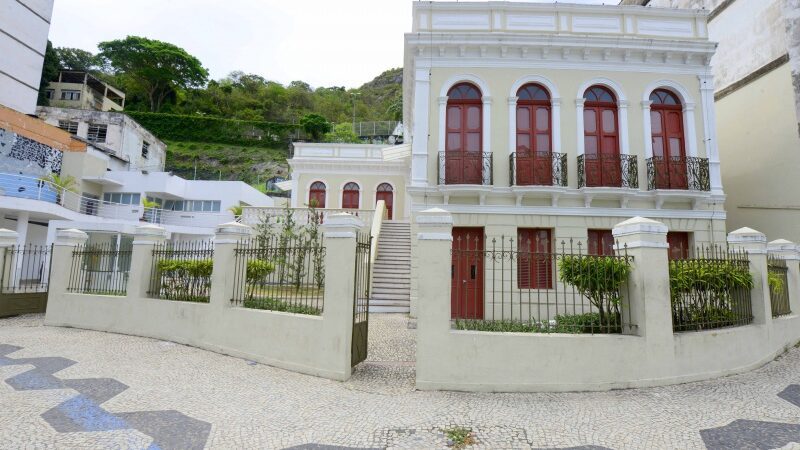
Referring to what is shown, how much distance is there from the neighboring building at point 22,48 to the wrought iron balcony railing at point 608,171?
26.6 metres

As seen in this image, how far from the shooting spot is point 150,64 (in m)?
51.4

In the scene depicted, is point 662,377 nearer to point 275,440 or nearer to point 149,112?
point 275,440

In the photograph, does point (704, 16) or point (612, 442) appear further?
point (704, 16)

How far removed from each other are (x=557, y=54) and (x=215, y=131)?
47.2 meters

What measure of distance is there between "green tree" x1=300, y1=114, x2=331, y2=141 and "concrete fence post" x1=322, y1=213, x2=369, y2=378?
1762 inches

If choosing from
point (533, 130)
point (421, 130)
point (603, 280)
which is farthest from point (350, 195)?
point (603, 280)

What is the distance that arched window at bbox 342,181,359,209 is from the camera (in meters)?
21.1

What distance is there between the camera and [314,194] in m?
21.1

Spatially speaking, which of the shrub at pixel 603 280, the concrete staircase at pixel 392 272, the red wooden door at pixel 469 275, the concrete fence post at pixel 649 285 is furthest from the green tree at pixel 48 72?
the concrete fence post at pixel 649 285

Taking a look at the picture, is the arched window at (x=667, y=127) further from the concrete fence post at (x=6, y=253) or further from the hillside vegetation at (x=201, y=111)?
the hillside vegetation at (x=201, y=111)

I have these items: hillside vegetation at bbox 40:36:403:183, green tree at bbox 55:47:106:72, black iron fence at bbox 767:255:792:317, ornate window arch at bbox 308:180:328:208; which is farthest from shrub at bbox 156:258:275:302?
green tree at bbox 55:47:106:72

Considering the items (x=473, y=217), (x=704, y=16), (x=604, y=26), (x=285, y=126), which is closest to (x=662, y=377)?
(x=473, y=217)

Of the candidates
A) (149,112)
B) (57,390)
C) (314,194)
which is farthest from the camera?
(149,112)

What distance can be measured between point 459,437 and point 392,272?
9.45 metres
